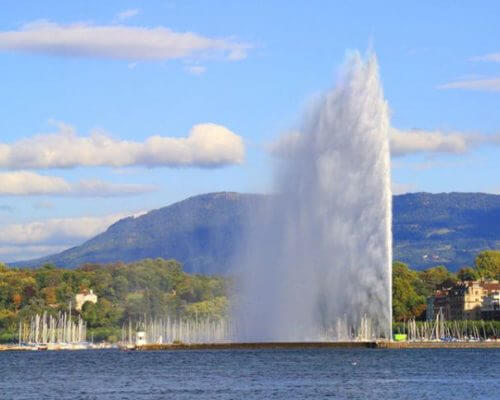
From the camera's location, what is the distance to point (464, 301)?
158625 mm

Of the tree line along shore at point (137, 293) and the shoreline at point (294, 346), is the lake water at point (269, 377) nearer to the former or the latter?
the shoreline at point (294, 346)

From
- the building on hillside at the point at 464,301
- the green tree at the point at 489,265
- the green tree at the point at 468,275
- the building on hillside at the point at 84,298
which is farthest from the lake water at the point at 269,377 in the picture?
the green tree at the point at 489,265

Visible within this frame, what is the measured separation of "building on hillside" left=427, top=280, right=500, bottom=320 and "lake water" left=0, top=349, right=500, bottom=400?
6174 centimetres

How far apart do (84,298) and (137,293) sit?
963 centimetres

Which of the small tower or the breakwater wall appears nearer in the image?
the breakwater wall

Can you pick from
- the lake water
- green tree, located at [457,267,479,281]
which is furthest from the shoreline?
green tree, located at [457,267,479,281]

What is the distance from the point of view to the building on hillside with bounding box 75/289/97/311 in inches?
6703

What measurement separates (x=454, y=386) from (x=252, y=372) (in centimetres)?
1401

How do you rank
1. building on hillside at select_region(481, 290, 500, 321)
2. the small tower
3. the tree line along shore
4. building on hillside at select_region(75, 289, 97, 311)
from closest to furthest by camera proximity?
1. the small tower
2. building on hillside at select_region(481, 290, 500, 321)
3. the tree line along shore
4. building on hillside at select_region(75, 289, 97, 311)

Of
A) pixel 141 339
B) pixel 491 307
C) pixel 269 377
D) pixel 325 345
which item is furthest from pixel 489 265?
pixel 269 377

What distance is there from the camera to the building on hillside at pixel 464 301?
157 metres

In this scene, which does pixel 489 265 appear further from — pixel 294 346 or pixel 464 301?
pixel 294 346

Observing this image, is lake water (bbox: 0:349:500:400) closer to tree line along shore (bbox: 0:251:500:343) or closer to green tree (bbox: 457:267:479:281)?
tree line along shore (bbox: 0:251:500:343)

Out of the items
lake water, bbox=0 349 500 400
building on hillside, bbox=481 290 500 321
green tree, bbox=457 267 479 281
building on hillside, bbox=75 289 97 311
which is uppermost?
green tree, bbox=457 267 479 281
